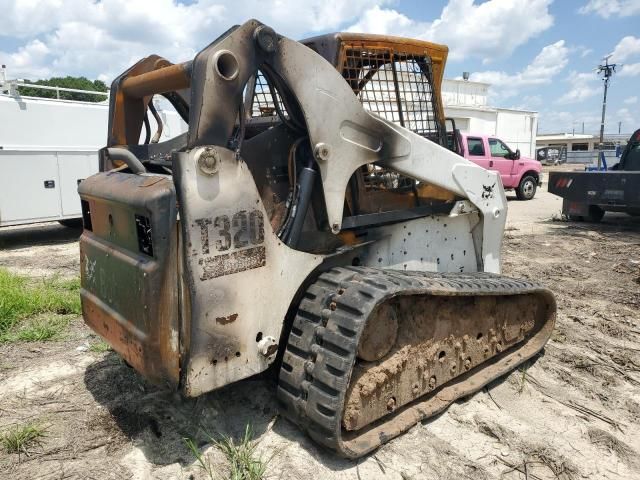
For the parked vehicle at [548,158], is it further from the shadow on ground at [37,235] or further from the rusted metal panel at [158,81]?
the rusted metal panel at [158,81]

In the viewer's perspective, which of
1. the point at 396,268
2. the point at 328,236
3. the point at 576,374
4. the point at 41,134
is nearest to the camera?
the point at 328,236

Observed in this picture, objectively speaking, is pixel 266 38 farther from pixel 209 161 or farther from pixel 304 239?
pixel 304 239

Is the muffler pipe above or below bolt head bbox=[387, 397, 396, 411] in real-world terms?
above

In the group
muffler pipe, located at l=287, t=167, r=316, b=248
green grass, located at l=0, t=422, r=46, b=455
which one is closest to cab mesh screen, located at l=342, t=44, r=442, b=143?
muffler pipe, located at l=287, t=167, r=316, b=248

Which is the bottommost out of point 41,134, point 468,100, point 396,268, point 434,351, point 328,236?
point 434,351

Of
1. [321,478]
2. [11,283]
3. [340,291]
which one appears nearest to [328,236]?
[340,291]

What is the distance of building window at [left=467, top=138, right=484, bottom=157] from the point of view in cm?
1449

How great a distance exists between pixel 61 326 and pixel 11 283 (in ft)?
4.38

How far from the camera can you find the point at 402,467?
2566mm

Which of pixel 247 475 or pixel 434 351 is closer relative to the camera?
pixel 247 475

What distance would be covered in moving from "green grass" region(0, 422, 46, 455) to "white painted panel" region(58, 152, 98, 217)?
6854 millimetres

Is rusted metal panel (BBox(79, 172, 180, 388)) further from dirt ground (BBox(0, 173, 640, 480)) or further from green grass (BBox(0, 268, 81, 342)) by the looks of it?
green grass (BBox(0, 268, 81, 342))

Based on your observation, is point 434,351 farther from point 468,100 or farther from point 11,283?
point 468,100

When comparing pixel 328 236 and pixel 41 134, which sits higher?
pixel 41 134
